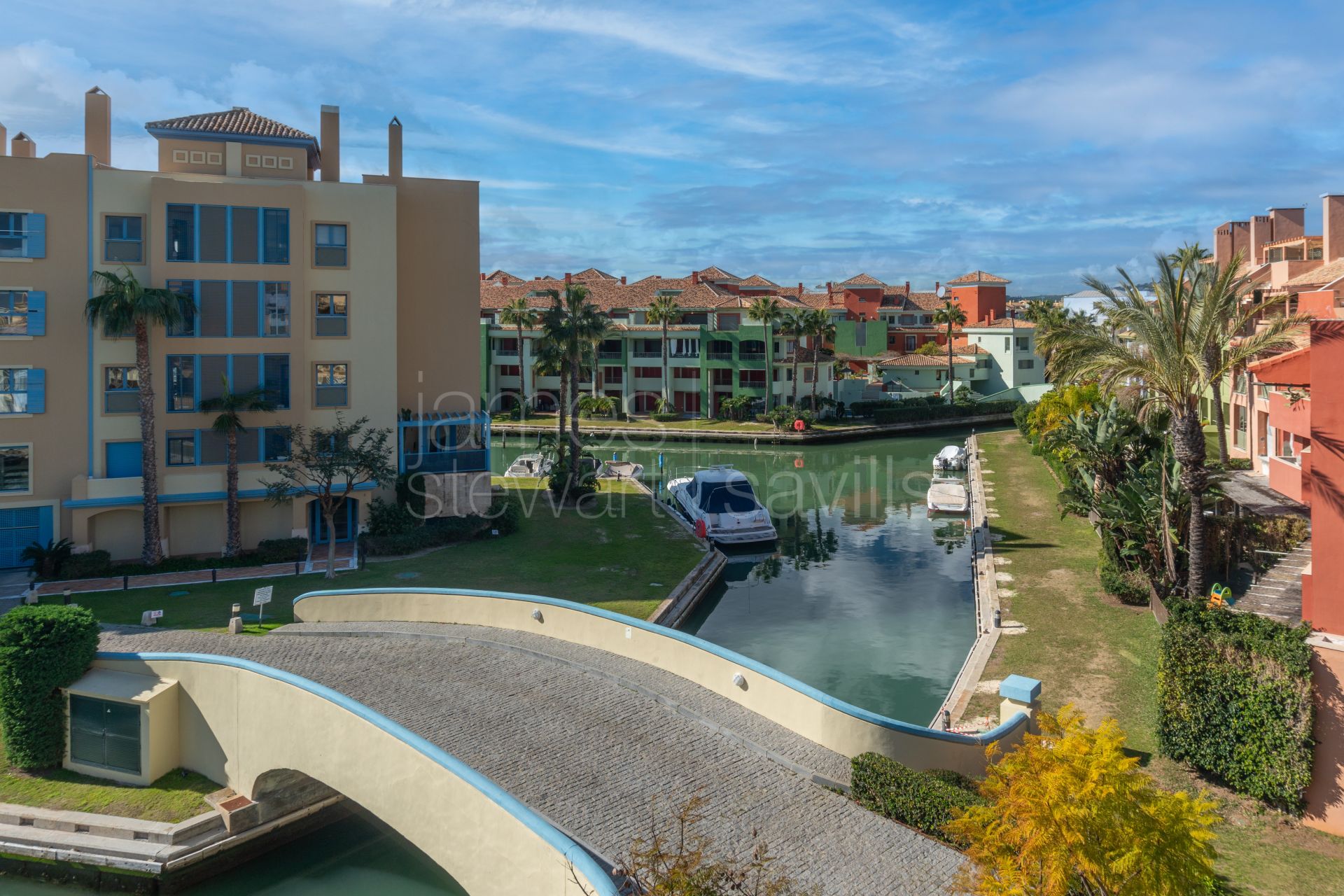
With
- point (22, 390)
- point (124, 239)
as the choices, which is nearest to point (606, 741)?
point (22, 390)

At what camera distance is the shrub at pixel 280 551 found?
30.1 m

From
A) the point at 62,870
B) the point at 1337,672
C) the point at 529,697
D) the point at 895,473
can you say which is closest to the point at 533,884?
the point at 529,697

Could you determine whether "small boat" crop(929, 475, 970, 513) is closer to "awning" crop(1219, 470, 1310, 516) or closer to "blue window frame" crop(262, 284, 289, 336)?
"awning" crop(1219, 470, 1310, 516)

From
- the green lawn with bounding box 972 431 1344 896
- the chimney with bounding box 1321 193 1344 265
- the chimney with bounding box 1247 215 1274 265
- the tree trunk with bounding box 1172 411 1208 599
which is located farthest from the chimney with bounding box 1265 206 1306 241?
the tree trunk with bounding box 1172 411 1208 599

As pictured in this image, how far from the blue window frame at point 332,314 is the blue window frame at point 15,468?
9201 mm

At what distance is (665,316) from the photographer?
7475 centimetres

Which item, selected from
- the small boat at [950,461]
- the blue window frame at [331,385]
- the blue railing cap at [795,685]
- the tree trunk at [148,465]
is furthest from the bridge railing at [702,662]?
the small boat at [950,461]

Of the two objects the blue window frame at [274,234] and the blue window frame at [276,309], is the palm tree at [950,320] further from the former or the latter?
the blue window frame at [274,234]

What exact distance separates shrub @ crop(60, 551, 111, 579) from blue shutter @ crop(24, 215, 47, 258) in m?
9.15

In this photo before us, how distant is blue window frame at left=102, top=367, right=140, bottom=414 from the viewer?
99.2 feet

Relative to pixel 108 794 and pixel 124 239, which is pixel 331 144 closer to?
pixel 124 239

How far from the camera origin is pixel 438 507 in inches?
1361

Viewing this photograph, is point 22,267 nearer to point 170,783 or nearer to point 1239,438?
point 170,783

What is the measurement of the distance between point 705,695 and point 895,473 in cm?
4229
